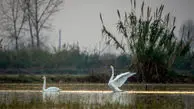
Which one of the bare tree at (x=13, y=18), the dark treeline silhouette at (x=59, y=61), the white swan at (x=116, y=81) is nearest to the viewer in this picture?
the white swan at (x=116, y=81)

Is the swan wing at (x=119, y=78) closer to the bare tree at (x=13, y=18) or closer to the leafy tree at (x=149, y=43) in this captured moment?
the leafy tree at (x=149, y=43)

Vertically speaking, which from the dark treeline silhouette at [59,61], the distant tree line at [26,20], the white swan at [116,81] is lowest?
the white swan at [116,81]

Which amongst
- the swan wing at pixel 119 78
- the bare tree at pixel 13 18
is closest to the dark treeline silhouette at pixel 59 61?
the bare tree at pixel 13 18

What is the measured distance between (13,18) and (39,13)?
1076mm

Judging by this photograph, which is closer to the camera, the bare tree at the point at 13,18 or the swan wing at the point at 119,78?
the swan wing at the point at 119,78

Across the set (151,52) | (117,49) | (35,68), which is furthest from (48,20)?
(151,52)

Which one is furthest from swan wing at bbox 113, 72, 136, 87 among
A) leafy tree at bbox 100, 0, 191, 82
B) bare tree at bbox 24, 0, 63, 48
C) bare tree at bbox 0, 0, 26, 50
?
bare tree at bbox 24, 0, 63, 48

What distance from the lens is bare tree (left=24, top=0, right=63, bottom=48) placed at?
72.1 ft

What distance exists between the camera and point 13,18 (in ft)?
71.1

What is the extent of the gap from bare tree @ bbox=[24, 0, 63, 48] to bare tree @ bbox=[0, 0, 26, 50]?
0.31 meters

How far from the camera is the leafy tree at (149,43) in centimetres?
1867

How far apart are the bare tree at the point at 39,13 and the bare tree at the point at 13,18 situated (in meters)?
0.31

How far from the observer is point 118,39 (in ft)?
64.6

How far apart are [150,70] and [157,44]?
3.82 ft
